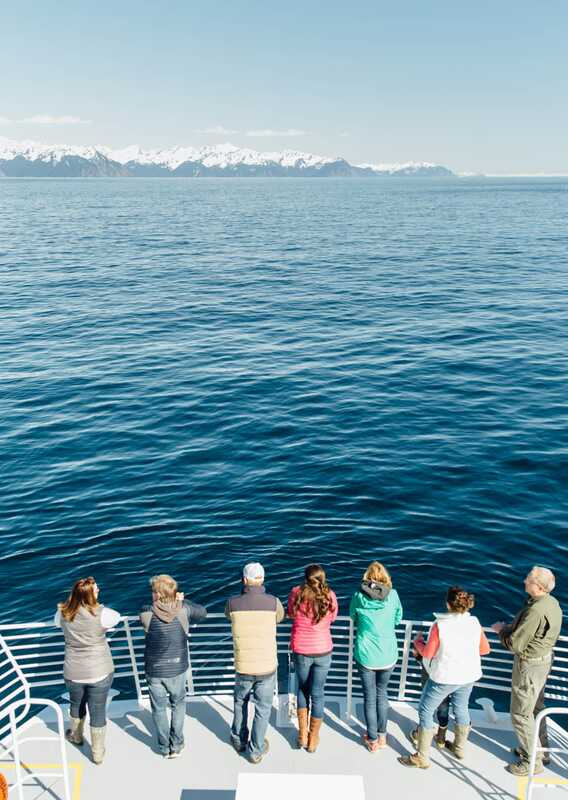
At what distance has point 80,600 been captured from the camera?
674 cm

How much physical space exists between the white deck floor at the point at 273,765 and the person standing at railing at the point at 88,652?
16.5 inches

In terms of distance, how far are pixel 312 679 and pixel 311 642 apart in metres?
0.57

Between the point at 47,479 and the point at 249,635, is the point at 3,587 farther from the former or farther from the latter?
the point at 249,635

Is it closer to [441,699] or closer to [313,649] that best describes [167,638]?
[313,649]

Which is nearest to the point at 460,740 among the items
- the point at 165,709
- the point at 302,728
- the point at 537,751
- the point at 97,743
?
the point at 537,751

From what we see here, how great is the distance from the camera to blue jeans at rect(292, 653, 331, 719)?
23.7ft

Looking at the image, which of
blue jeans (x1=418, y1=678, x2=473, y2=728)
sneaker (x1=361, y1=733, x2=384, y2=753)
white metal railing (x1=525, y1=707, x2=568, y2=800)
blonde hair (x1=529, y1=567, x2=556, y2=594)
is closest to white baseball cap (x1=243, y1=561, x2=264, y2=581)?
blue jeans (x1=418, y1=678, x2=473, y2=728)

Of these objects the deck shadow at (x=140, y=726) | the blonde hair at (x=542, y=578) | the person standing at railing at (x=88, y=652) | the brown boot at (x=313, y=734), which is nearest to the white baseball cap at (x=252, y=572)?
the person standing at railing at (x=88, y=652)

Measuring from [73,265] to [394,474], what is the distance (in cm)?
4701

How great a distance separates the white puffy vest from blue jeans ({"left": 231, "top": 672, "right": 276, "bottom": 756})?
189 centimetres

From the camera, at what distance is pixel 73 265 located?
190ft

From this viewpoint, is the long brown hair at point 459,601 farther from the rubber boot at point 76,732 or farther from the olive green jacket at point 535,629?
the rubber boot at point 76,732

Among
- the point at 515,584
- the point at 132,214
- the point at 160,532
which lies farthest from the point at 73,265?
the point at 132,214

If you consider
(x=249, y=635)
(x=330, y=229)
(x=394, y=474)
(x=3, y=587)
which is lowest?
(x=3, y=587)
